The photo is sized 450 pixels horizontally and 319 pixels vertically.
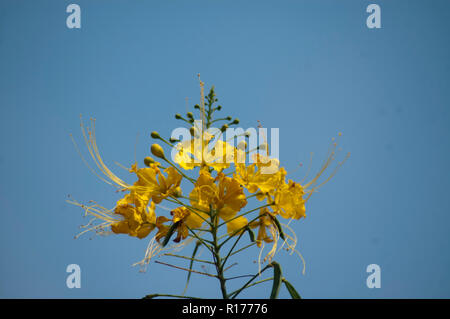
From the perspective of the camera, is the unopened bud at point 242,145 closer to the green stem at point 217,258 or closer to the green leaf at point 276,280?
the green stem at point 217,258

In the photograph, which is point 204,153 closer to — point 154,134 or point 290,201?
point 154,134

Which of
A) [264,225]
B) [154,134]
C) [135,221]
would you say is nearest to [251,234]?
[264,225]

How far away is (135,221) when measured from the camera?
2.64m

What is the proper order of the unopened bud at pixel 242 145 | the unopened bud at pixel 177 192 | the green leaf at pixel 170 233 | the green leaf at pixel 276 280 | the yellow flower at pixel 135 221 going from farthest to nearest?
the unopened bud at pixel 242 145 < the unopened bud at pixel 177 192 < the yellow flower at pixel 135 221 < the green leaf at pixel 170 233 < the green leaf at pixel 276 280

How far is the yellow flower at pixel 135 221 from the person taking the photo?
266cm

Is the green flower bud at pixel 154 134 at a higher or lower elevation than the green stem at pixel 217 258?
higher

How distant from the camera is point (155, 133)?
2838mm

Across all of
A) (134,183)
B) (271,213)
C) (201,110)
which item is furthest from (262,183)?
(134,183)

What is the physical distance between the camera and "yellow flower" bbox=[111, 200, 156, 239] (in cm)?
266

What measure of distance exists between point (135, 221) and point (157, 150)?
0.56 meters

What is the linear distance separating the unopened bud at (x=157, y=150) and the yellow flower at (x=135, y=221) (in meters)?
0.38

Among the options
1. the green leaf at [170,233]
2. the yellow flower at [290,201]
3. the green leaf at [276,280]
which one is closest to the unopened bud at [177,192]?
the green leaf at [170,233]

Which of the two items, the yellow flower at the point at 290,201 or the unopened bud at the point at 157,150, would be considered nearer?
the yellow flower at the point at 290,201
